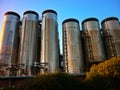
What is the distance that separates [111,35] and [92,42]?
4.44 m

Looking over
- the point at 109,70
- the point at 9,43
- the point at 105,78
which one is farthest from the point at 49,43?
the point at 105,78

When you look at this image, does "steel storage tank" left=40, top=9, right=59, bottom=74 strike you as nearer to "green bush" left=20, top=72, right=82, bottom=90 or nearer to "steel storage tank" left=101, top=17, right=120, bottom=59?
"steel storage tank" left=101, top=17, right=120, bottom=59

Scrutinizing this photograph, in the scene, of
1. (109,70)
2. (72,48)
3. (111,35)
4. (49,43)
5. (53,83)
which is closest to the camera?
(53,83)

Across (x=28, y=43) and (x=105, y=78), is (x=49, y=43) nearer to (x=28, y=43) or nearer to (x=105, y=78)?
(x=28, y=43)

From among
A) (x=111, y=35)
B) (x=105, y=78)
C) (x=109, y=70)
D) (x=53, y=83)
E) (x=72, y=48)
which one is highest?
(x=111, y=35)

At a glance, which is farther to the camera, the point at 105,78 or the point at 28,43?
the point at 28,43

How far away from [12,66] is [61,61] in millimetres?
11026

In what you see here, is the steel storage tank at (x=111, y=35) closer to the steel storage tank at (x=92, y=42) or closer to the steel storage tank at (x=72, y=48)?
the steel storage tank at (x=92, y=42)

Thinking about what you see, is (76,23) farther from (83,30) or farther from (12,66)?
(12,66)

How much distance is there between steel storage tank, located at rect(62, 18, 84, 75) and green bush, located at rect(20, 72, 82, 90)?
38.9 ft

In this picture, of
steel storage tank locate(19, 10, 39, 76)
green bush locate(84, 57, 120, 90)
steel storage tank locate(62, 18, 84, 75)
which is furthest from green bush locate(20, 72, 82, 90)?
steel storage tank locate(19, 10, 39, 76)

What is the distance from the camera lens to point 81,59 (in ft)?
117

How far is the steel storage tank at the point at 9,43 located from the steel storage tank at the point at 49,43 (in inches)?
219

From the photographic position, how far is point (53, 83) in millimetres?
18672
